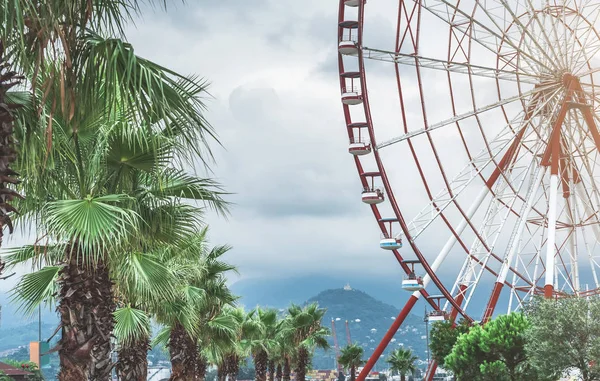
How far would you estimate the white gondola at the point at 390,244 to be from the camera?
3772 cm

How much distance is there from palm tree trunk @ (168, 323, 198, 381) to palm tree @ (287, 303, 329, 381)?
24.2 m

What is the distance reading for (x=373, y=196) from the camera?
37531 millimetres

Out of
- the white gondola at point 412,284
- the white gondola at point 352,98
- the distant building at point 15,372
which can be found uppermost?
the white gondola at point 352,98

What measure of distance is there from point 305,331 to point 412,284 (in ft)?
57.9

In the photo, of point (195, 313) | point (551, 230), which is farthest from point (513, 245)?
point (195, 313)

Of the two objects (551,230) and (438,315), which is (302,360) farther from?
(551,230)

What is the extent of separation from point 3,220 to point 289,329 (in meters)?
47.4

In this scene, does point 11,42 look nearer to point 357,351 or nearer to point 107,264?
point 107,264

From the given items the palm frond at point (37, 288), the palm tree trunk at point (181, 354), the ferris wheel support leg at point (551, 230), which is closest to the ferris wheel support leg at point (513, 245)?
the ferris wheel support leg at point (551, 230)

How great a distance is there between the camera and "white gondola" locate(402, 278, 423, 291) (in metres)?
38.4

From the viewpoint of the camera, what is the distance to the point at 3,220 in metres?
7.56

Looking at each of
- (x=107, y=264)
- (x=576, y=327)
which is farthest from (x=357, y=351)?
(x=107, y=264)

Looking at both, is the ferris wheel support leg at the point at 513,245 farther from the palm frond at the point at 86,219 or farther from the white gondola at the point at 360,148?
the palm frond at the point at 86,219

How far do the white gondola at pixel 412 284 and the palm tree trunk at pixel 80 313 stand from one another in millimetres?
25715
